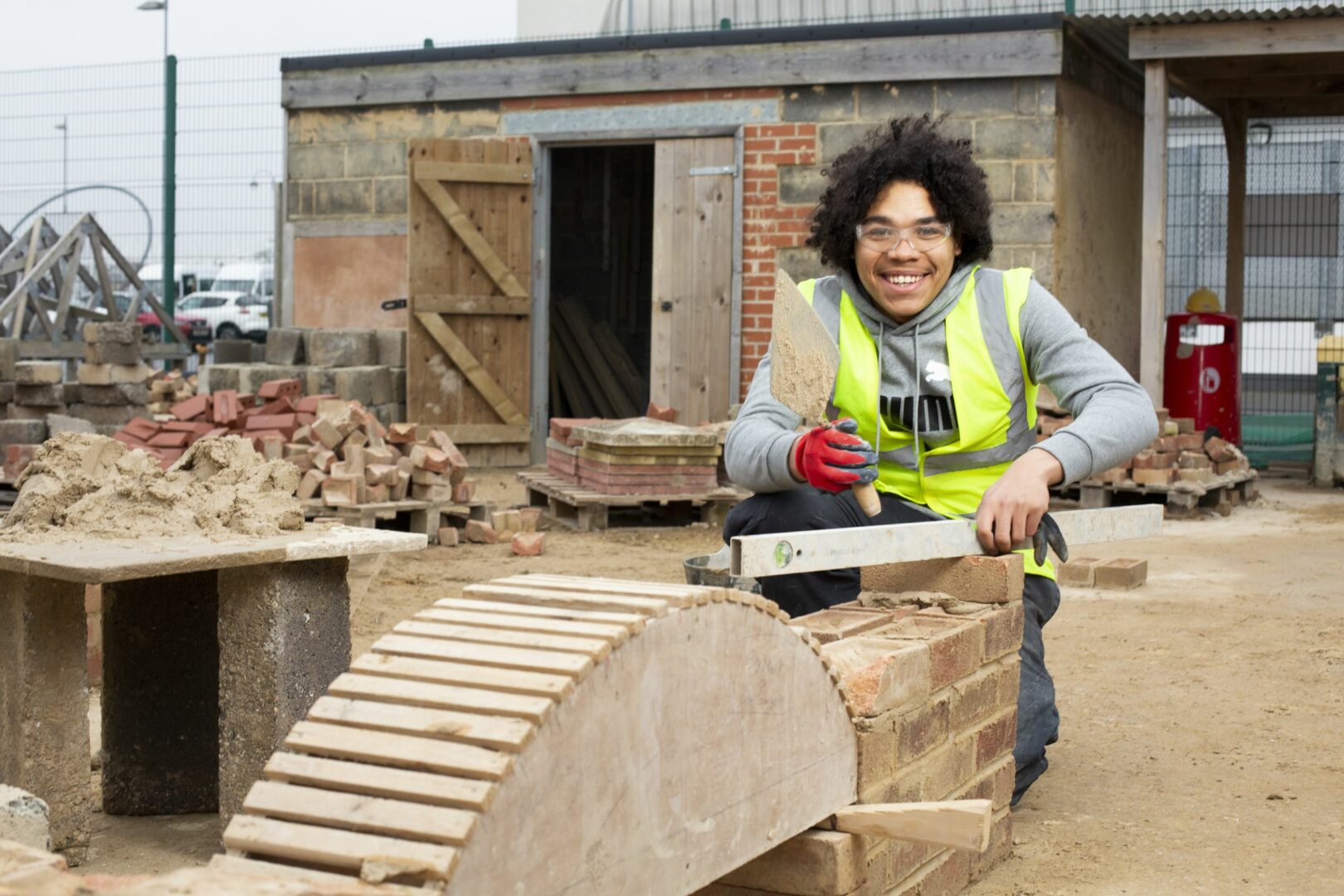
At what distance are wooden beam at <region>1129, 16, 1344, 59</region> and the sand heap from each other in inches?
307

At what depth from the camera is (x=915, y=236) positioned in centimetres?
370

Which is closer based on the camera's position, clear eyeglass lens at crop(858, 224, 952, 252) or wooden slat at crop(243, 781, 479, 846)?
wooden slat at crop(243, 781, 479, 846)

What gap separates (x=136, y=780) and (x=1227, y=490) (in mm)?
7789

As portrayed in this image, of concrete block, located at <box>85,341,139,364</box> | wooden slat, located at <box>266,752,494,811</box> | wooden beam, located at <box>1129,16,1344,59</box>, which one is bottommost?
wooden slat, located at <box>266,752,494,811</box>

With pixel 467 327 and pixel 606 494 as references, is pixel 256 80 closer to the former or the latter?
pixel 467 327

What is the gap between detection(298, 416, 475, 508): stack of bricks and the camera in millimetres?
8023

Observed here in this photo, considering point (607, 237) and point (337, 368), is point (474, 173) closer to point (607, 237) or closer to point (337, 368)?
point (337, 368)

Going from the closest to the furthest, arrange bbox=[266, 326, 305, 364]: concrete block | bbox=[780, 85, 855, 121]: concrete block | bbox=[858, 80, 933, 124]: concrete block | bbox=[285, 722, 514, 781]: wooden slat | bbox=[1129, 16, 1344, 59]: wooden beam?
bbox=[285, 722, 514, 781]: wooden slat
bbox=[1129, 16, 1344, 59]: wooden beam
bbox=[858, 80, 933, 124]: concrete block
bbox=[780, 85, 855, 121]: concrete block
bbox=[266, 326, 305, 364]: concrete block

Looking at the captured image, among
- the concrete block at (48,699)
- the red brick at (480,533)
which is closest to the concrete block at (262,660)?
the concrete block at (48,699)

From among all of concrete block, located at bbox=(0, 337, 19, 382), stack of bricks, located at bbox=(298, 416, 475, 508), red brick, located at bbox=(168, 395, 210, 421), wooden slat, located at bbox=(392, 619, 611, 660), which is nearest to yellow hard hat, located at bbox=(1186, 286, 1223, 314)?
stack of bricks, located at bbox=(298, 416, 475, 508)

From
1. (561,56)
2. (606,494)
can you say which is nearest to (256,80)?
(561,56)

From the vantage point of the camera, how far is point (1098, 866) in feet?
11.0

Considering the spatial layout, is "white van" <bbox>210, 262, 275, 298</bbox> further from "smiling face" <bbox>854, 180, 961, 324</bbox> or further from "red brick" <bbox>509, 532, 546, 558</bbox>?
"smiling face" <bbox>854, 180, 961, 324</bbox>

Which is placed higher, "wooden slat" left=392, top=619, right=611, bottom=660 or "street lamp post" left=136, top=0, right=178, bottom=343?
"street lamp post" left=136, top=0, right=178, bottom=343
